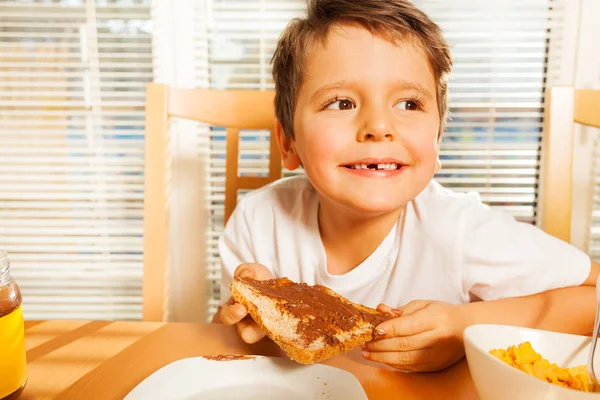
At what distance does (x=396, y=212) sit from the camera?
105 cm

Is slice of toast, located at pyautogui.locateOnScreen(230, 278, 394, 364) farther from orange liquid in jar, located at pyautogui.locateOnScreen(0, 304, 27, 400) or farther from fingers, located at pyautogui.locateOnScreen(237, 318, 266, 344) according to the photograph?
orange liquid in jar, located at pyautogui.locateOnScreen(0, 304, 27, 400)

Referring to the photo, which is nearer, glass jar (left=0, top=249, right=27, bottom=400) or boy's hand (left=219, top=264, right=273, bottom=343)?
glass jar (left=0, top=249, right=27, bottom=400)

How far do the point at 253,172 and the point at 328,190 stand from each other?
109 cm

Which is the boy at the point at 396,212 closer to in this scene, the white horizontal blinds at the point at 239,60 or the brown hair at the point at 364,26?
the brown hair at the point at 364,26

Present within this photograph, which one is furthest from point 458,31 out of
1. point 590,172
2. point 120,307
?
point 120,307

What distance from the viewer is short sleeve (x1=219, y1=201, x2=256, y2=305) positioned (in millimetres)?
1109

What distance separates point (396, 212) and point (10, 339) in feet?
2.41

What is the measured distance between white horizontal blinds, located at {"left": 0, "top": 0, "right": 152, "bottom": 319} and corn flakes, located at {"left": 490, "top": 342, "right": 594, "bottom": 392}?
1.65 meters

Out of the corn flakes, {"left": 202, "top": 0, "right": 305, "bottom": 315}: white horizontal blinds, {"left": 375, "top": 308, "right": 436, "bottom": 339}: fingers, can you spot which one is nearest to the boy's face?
{"left": 375, "top": 308, "right": 436, "bottom": 339}: fingers

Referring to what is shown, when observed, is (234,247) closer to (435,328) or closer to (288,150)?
(288,150)

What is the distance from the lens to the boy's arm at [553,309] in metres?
0.81

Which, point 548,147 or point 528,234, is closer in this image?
point 528,234

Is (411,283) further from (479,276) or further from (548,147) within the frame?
(548,147)

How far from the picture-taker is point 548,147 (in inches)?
43.9
